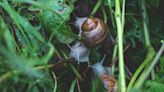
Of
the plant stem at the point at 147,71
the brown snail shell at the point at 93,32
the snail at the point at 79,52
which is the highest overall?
the brown snail shell at the point at 93,32

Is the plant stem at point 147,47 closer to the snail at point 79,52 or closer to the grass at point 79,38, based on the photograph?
the grass at point 79,38

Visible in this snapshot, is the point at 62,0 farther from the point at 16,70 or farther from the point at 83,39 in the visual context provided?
the point at 16,70

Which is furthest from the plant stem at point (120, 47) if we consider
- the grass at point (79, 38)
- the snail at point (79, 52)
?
the snail at point (79, 52)

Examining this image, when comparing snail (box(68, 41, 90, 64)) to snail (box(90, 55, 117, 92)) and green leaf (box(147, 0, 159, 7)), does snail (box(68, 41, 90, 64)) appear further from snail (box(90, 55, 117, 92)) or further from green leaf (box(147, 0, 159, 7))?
green leaf (box(147, 0, 159, 7))

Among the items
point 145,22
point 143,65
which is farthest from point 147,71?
point 145,22

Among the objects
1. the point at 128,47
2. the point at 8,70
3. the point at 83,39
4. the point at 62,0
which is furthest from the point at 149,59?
the point at 8,70

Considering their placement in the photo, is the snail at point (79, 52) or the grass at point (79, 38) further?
the snail at point (79, 52)
